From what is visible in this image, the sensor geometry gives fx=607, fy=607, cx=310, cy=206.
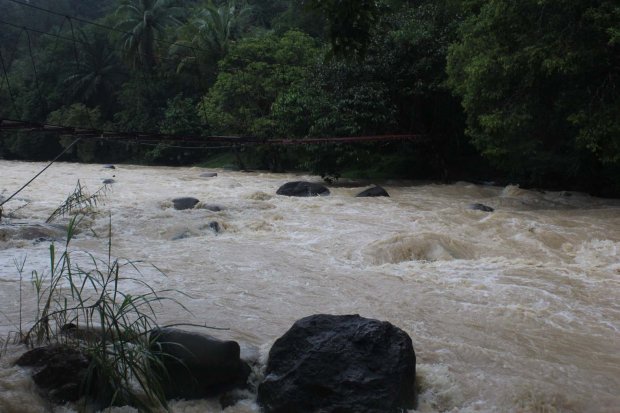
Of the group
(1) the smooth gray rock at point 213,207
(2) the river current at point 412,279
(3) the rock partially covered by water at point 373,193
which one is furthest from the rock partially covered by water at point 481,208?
(1) the smooth gray rock at point 213,207

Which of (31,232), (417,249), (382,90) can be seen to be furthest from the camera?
(382,90)

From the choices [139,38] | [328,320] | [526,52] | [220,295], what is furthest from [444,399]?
[139,38]

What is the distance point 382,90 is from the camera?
14.0m

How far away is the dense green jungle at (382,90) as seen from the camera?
29.1 feet

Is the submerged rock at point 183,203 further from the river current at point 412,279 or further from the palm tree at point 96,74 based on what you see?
the palm tree at point 96,74

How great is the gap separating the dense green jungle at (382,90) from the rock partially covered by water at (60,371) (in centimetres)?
220

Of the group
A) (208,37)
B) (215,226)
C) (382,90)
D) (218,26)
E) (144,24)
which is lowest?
(215,226)

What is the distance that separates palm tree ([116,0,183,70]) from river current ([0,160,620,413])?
17793mm

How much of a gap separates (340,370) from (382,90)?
1140 cm

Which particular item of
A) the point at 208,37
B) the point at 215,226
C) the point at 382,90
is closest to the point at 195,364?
the point at 215,226

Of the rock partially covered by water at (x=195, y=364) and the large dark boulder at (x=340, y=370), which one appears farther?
the rock partially covered by water at (x=195, y=364)

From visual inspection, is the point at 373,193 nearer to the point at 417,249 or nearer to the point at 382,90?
the point at 382,90

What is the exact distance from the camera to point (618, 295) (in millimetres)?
5371

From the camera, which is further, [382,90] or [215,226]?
[382,90]
